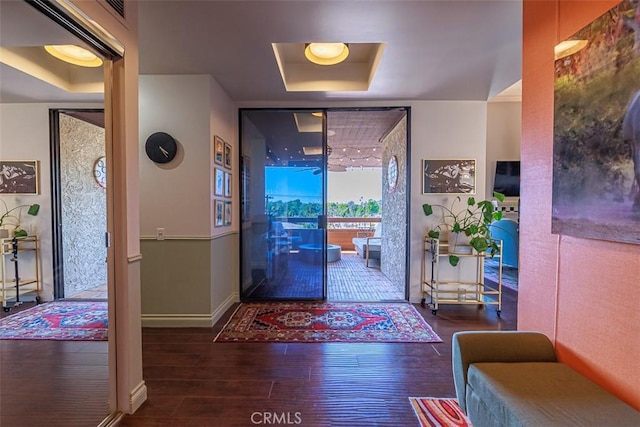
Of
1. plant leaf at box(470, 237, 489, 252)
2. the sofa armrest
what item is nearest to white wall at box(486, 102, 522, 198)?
plant leaf at box(470, 237, 489, 252)

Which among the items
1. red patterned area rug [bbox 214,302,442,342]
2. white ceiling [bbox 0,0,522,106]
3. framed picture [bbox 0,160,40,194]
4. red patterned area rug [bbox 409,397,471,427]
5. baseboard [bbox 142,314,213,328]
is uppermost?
white ceiling [bbox 0,0,522,106]

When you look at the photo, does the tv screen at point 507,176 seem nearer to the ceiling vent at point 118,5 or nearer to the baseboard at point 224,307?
the baseboard at point 224,307

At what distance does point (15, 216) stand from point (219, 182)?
1.79 m

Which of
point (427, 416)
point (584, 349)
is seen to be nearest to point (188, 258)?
point (427, 416)

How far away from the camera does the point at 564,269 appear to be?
1661 millimetres

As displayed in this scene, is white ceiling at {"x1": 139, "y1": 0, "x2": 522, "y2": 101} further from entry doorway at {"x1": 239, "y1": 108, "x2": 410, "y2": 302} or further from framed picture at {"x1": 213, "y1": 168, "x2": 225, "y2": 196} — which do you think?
framed picture at {"x1": 213, "y1": 168, "x2": 225, "y2": 196}

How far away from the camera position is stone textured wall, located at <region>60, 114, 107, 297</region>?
2.05 metres

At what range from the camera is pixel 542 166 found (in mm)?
1805

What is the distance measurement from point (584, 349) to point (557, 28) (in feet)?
5.88

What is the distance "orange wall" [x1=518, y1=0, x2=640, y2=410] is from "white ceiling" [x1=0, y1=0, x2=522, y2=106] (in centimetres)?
55

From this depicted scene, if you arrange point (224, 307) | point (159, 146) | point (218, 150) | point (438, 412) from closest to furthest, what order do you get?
1. point (438, 412)
2. point (159, 146)
3. point (218, 150)
4. point (224, 307)

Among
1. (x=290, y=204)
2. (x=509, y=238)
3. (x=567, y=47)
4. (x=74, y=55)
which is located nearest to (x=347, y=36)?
(x=567, y=47)

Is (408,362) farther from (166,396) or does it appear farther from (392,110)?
(392,110)

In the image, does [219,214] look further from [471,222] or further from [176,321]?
[471,222]
